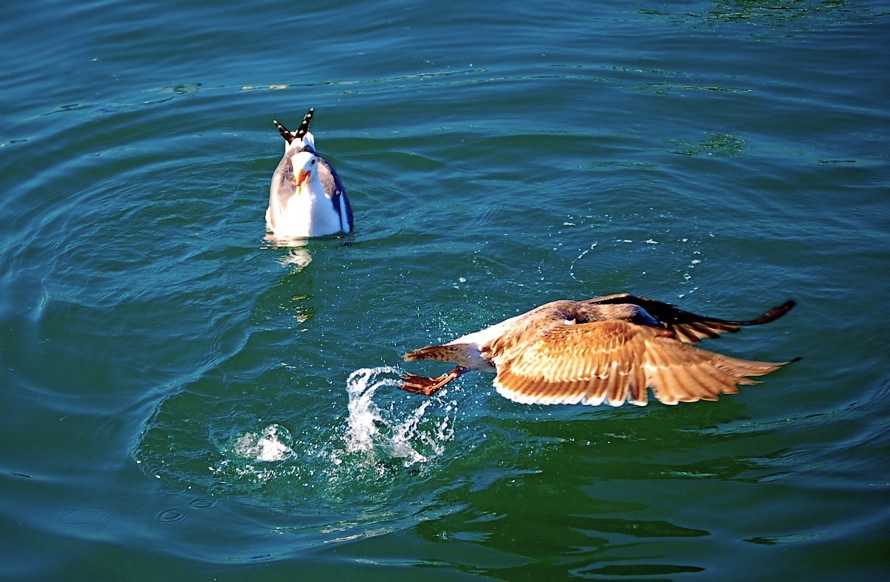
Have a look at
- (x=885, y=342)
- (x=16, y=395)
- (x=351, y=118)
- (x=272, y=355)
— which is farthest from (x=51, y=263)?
(x=885, y=342)

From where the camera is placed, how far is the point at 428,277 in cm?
889

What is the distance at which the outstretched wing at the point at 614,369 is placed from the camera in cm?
595

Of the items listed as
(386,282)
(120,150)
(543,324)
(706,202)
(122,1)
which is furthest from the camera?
(122,1)

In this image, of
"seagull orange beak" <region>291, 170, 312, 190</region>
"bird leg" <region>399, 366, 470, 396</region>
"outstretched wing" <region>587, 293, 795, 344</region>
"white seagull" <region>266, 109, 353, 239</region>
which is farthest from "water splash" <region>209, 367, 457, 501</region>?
"seagull orange beak" <region>291, 170, 312, 190</region>

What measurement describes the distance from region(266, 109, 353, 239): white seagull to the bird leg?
351cm

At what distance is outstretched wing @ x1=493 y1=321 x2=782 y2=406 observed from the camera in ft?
19.5

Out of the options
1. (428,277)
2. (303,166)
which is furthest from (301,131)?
(428,277)

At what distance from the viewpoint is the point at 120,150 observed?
37.8ft

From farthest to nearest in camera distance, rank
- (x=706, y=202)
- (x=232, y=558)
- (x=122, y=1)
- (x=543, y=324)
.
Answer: (x=122, y=1)
(x=706, y=202)
(x=543, y=324)
(x=232, y=558)

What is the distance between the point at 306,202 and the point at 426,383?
370cm

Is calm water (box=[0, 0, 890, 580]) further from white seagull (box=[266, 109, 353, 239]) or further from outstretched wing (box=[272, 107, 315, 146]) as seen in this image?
outstretched wing (box=[272, 107, 315, 146])

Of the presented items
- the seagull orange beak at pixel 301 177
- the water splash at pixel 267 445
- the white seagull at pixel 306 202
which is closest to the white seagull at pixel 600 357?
the water splash at pixel 267 445

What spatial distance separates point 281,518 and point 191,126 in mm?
6864

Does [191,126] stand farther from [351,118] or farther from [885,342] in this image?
[885,342]
